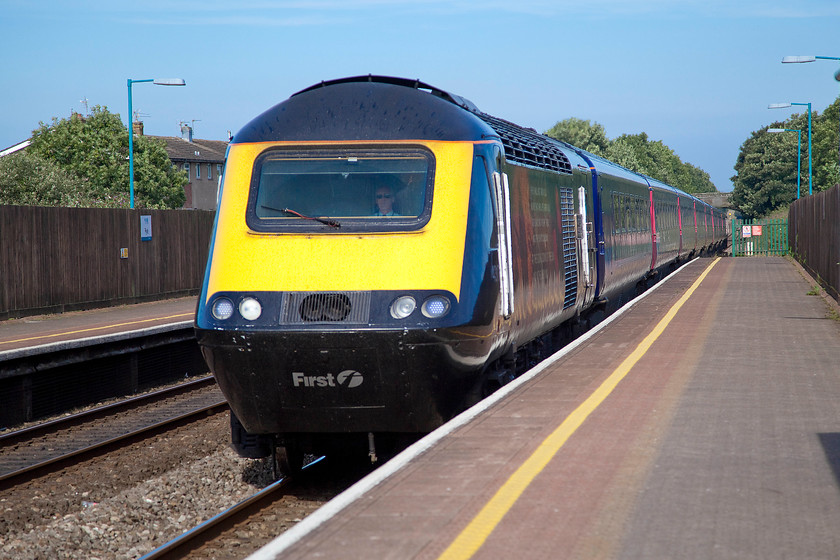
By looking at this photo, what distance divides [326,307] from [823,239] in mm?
18301

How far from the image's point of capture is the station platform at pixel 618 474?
15.7 feet

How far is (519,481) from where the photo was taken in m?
5.85

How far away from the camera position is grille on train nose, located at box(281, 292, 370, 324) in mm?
7441

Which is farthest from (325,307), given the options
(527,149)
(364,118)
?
(527,149)

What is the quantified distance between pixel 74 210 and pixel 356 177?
16.2 m

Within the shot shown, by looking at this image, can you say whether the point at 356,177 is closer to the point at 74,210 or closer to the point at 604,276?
the point at 604,276

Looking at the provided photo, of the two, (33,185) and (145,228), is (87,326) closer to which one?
(145,228)

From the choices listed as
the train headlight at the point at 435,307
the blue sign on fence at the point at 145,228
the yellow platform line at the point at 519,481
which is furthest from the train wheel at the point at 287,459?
the blue sign on fence at the point at 145,228

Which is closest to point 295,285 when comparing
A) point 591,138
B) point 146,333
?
point 146,333

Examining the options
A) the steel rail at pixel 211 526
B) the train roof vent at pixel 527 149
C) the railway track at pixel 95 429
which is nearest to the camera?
the steel rail at pixel 211 526

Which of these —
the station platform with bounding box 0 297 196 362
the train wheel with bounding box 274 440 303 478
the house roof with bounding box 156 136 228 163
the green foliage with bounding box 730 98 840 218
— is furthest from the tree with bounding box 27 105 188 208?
the train wheel with bounding box 274 440 303 478

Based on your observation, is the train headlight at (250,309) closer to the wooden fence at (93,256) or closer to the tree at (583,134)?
the wooden fence at (93,256)

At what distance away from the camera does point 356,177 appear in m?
8.12

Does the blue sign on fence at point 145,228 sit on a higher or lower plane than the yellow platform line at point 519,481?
higher
